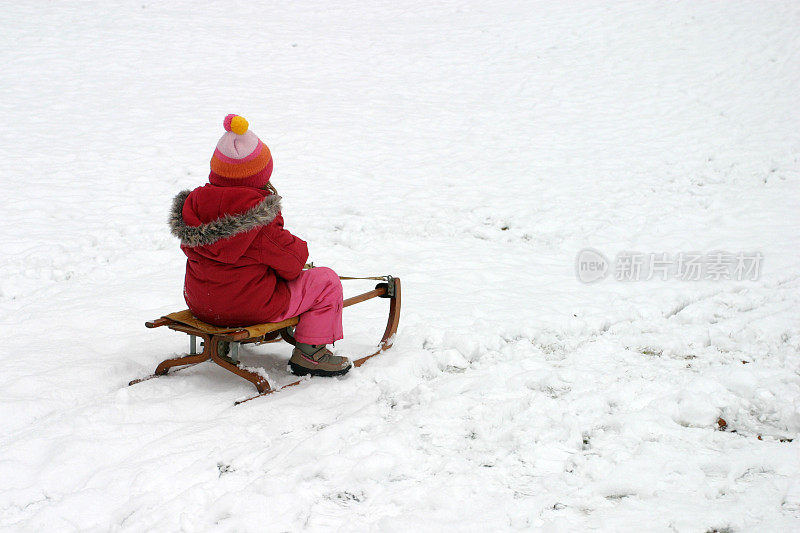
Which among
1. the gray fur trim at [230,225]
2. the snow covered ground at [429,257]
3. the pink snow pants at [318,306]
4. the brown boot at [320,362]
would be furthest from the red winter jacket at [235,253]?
the snow covered ground at [429,257]

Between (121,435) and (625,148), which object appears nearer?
(121,435)

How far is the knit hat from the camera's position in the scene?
3.43 m

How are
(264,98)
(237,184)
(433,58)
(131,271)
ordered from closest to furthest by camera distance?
1. (237,184)
2. (131,271)
3. (264,98)
4. (433,58)

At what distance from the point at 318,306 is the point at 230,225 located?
856mm

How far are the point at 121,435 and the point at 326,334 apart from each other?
1312 mm

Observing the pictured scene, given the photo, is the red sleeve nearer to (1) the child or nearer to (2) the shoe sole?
(1) the child

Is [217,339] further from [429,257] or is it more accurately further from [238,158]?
[429,257]

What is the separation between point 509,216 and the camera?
8.16 meters

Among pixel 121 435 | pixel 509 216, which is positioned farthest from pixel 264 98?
pixel 121 435

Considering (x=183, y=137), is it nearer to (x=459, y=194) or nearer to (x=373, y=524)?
(x=459, y=194)

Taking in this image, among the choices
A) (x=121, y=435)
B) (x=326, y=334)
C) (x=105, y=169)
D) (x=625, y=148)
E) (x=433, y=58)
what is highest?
(x=433, y=58)

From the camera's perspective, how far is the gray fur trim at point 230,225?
11.2 ft

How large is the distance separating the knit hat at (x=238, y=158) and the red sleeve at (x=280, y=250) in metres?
0.27

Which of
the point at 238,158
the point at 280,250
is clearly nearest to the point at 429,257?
the point at 280,250
